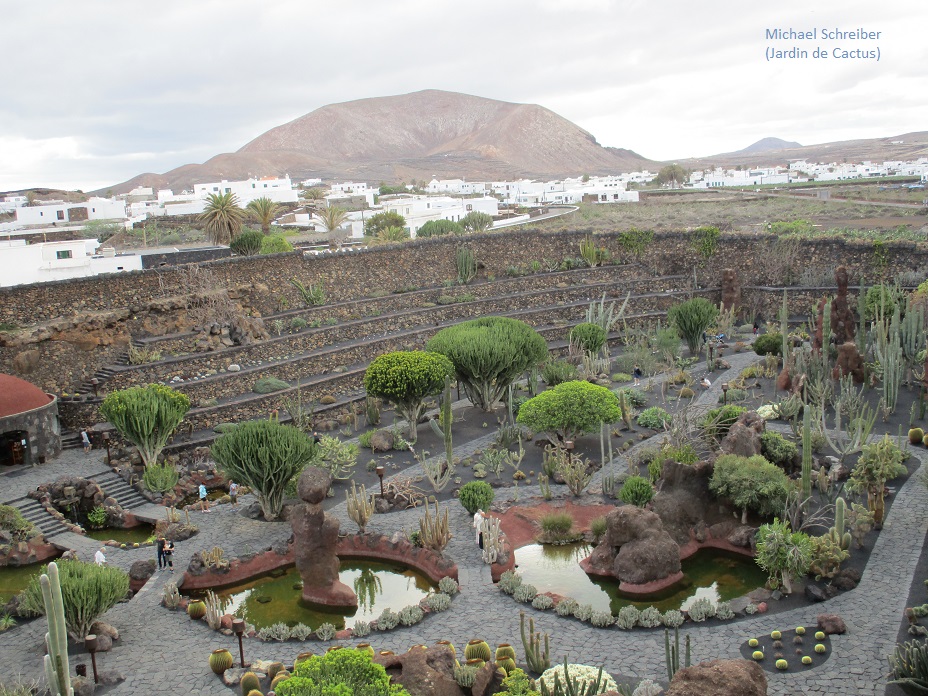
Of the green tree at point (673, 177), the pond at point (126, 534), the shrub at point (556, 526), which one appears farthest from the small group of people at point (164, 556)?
the green tree at point (673, 177)

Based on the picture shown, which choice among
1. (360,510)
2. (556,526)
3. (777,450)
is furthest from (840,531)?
(360,510)

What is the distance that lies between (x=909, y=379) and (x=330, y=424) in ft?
53.7

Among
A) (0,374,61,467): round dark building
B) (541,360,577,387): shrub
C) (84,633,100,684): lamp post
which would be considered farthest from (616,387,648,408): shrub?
(84,633,100,684): lamp post

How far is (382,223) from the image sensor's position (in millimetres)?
50688

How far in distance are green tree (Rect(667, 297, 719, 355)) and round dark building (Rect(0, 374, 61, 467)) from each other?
65.8 feet

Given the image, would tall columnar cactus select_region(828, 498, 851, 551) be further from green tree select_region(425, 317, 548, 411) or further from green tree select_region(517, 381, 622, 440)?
green tree select_region(425, 317, 548, 411)

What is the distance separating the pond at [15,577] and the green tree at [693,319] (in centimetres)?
2139

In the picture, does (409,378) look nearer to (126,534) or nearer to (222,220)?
(126,534)

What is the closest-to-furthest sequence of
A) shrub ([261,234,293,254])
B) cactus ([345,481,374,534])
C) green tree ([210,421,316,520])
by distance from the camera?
cactus ([345,481,374,534])
green tree ([210,421,316,520])
shrub ([261,234,293,254])

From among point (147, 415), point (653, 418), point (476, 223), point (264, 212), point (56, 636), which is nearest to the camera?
point (56, 636)

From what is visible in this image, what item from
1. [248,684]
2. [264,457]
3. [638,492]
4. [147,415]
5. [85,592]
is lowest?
[248,684]

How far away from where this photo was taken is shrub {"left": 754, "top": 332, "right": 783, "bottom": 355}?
94.8 ft

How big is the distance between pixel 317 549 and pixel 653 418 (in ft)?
37.3

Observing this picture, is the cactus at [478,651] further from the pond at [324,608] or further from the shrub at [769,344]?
the shrub at [769,344]
